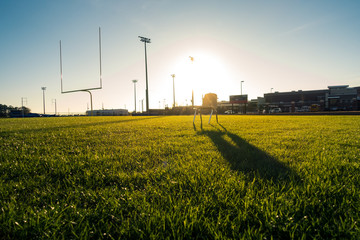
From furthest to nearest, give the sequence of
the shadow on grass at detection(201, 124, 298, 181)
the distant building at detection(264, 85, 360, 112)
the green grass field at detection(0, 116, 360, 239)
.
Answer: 1. the distant building at detection(264, 85, 360, 112)
2. the shadow on grass at detection(201, 124, 298, 181)
3. the green grass field at detection(0, 116, 360, 239)

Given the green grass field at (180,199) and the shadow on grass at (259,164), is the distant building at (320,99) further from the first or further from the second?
the green grass field at (180,199)

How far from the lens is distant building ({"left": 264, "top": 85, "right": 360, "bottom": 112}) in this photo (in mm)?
57975

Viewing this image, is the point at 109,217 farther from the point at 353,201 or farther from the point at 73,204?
the point at 353,201

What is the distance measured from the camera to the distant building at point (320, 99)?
58.0 m

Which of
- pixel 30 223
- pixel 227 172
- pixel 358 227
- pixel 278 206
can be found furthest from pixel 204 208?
pixel 30 223

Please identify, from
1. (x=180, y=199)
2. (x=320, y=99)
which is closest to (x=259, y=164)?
(x=180, y=199)

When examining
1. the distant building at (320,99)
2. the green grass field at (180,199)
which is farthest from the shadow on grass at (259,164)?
the distant building at (320,99)

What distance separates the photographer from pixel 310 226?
112 cm

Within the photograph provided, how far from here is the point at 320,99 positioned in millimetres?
68188

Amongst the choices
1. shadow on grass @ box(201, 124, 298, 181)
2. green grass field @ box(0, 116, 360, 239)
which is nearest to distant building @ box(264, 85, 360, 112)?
shadow on grass @ box(201, 124, 298, 181)

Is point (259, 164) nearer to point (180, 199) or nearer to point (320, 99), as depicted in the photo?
point (180, 199)

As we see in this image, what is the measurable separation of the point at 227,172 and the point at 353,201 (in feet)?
3.52

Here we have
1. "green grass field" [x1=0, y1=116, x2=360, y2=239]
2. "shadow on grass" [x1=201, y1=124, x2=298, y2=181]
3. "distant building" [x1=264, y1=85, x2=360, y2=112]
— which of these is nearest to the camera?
"green grass field" [x1=0, y1=116, x2=360, y2=239]

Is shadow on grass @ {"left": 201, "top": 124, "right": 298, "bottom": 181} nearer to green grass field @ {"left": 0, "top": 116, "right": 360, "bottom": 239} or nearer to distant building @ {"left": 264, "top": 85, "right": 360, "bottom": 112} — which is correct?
green grass field @ {"left": 0, "top": 116, "right": 360, "bottom": 239}
